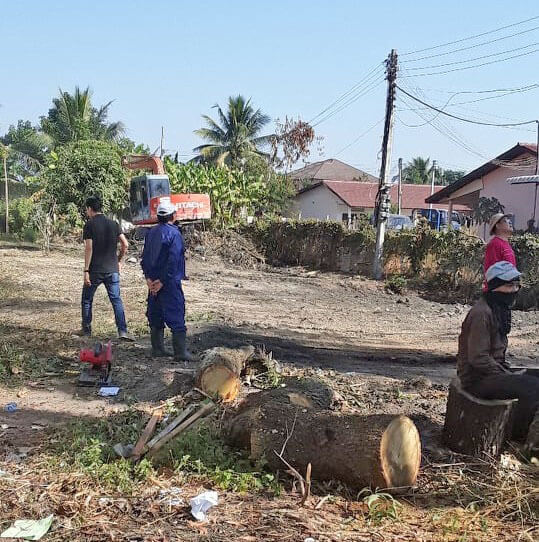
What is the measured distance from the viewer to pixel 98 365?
6555 mm

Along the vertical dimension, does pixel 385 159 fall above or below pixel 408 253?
above

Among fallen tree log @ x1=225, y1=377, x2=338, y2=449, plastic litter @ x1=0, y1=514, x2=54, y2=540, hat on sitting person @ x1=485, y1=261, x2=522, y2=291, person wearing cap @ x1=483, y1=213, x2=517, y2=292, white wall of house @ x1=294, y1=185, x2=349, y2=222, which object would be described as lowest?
plastic litter @ x1=0, y1=514, x2=54, y2=540

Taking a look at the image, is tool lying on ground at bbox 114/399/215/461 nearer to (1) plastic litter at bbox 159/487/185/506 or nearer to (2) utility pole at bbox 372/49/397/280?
(1) plastic litter at bbox 159/487/185/506

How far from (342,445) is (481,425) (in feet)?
3.73

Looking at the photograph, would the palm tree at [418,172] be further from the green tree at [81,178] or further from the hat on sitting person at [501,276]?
the hat on sitting person at [501,276]

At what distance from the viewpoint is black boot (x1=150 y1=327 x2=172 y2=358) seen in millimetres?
7445

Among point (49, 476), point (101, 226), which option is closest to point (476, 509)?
point (49, 476)

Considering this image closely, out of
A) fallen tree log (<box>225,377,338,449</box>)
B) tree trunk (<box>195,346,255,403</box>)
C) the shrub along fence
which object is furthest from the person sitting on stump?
the shrub along fence

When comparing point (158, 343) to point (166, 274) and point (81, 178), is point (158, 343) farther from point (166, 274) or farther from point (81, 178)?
point (81, 178)

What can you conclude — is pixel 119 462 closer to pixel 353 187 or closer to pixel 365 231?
pixel 365 231

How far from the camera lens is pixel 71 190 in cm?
2233

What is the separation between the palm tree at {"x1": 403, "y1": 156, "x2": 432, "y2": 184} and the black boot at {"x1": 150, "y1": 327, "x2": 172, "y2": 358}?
70718 millimetres

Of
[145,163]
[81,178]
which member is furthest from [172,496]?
[145,163]

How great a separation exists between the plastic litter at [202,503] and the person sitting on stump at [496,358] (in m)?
2.11
